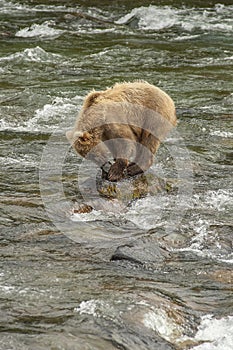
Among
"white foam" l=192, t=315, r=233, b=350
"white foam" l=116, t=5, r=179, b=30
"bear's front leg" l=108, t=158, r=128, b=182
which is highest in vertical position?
"white foam" l=192, t=315, r=233, b=350

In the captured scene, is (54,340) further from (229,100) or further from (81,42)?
(81,42)

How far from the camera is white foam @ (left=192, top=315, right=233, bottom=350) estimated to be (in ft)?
15.8

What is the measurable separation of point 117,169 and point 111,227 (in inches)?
38.3

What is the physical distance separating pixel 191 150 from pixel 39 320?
512 centimetres

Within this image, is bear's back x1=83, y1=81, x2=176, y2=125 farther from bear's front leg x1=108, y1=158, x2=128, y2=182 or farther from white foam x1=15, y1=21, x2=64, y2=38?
white foam x1=15, y1=21, x2=64, y2=38

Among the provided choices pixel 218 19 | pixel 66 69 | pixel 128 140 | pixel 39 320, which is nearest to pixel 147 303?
pixel 39 320

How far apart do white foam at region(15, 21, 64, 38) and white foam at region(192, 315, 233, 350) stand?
545 inches

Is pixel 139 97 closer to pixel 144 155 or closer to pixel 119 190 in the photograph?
pixel 144 155

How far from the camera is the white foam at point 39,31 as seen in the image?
18.2 metres

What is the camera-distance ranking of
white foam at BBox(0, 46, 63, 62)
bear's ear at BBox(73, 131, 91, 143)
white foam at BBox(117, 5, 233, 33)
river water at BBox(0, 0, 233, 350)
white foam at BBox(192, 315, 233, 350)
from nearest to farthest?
1. white foam at BBox(192, 315, 233, 350)
2. river water at BBox(0, 0, 233, 350)
3. bear's ear at BBox(73, 131, 91, 143)
4. white foam at BBox(0, 46, 63, 62)
5. white foam at BBox(117, 5, 233, 33)

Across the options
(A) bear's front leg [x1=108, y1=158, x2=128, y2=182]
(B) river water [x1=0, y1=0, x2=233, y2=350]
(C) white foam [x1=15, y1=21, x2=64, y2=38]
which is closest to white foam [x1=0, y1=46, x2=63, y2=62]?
(B) river water [x1=0, y1=0, x2=233, y2=350]

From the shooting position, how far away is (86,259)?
20.3 ft

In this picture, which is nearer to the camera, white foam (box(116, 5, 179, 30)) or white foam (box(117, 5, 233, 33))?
white foam (box(117, 5, 233, 33))

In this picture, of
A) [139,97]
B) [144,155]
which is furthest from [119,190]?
[139,97]
